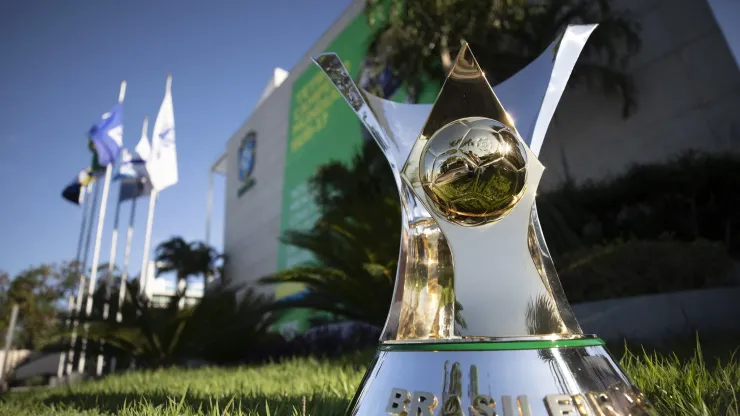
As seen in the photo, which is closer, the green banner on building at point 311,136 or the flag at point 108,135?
the flag at point 108,135

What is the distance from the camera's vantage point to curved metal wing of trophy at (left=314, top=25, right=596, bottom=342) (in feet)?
3.77

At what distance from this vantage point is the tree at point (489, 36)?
402 inches

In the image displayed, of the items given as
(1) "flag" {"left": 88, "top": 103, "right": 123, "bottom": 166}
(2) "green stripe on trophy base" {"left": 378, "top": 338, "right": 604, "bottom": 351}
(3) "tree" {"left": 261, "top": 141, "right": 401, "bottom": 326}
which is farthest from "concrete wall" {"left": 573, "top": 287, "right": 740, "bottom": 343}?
(1) "flag" {"left": 88, "top": 103, "right": 123, "bottom": 166}

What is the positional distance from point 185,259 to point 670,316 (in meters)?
33.7

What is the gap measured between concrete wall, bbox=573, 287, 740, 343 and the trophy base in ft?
13.0

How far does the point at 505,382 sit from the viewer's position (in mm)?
1002

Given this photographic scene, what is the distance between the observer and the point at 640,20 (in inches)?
386

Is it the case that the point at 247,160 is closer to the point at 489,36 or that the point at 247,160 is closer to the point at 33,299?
the point at 33,299

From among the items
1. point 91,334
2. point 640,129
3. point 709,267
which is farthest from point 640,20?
point 91,334

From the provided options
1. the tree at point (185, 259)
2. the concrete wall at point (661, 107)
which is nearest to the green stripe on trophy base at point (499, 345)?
the concrete wall at point (661, 107)

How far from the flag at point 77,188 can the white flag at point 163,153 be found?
289 centimetres

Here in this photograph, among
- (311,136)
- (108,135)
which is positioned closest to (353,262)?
(108,135)

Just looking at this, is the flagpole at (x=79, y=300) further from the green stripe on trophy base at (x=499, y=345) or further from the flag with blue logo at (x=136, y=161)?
the green stripe on trophy base at (x=499, y=345)

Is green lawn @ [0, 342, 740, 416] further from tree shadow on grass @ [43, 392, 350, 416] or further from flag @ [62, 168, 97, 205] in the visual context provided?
flag @ [62, 168, 97, 205]
